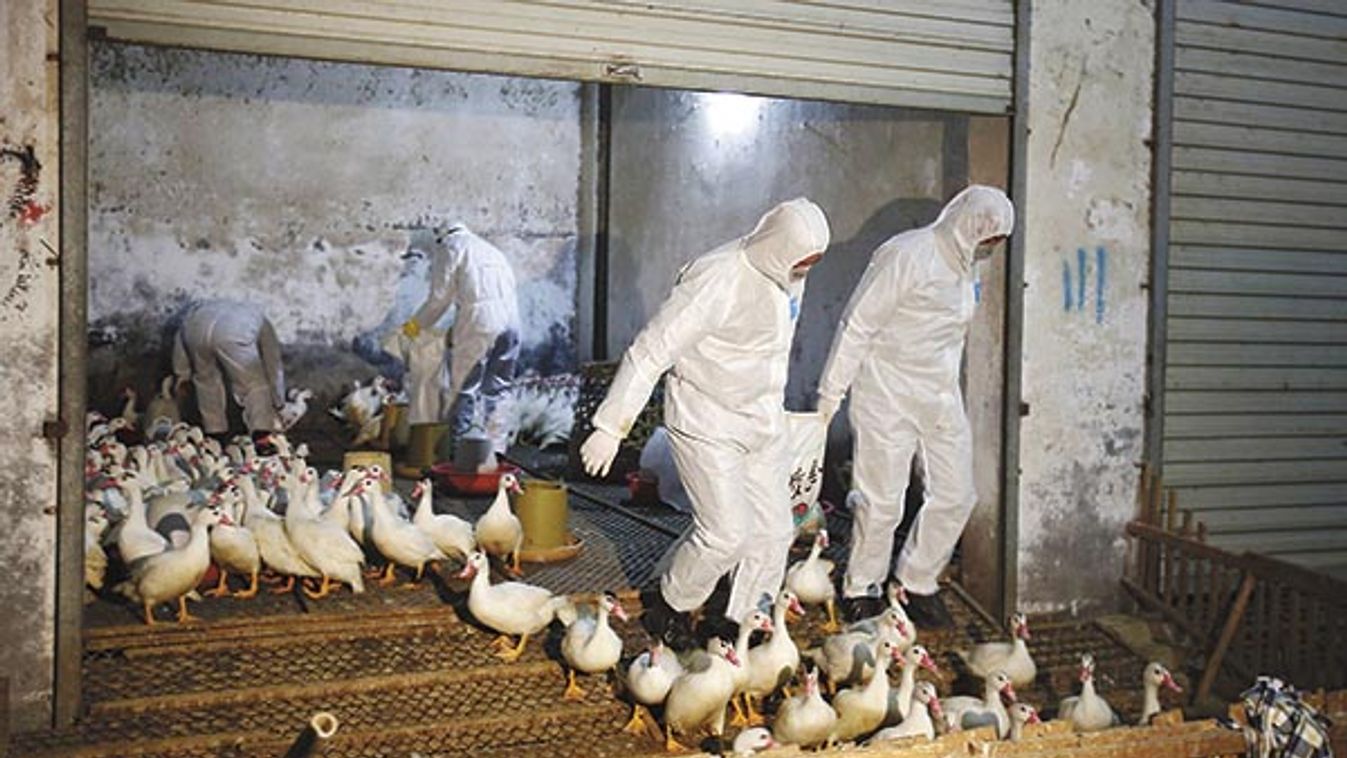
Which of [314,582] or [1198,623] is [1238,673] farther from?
[314,582]

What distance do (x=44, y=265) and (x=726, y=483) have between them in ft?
10.2

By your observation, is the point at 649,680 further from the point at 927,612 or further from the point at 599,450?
the point at 927,612

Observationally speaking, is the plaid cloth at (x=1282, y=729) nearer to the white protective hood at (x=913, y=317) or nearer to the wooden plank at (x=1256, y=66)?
the white protective hood at (x=913, y=317)

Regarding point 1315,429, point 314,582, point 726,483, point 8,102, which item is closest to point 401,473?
point 314,582

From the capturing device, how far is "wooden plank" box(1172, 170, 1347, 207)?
320 inches

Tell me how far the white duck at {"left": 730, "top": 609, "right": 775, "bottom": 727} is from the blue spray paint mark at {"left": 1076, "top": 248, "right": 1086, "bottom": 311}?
279cm

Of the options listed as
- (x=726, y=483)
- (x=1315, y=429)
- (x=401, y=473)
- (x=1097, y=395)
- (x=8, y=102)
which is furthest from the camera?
(x=401, y=473)

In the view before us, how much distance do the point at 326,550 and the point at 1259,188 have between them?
585 centimetres

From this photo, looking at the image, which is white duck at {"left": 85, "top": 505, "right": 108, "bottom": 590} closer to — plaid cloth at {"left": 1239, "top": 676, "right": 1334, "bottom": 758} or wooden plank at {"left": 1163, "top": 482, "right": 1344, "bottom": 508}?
plaid cloth at {"left": 1239, "top": 676, "right": 1334, "bottom": 758}

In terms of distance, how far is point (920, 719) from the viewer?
18.8 feet

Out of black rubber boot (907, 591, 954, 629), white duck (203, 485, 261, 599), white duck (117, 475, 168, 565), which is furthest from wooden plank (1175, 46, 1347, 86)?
white duck (117, 475, 168, 565)

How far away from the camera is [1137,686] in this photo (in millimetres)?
7371

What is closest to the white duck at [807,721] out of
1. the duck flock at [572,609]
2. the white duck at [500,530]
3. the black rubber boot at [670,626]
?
the duck flock at [572,609]

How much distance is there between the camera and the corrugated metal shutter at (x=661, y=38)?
231 inches
